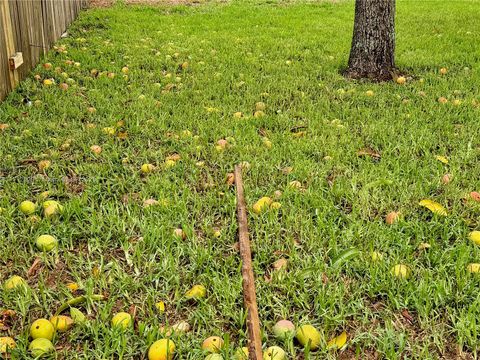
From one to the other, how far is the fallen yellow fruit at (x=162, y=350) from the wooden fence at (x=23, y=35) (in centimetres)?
360

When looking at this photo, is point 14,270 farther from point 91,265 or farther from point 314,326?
point 314,326

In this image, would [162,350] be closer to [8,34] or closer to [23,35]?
[8,34]

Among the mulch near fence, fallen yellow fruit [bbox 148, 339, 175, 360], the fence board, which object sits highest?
the mulch near fence

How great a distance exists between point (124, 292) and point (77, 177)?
1329 mm

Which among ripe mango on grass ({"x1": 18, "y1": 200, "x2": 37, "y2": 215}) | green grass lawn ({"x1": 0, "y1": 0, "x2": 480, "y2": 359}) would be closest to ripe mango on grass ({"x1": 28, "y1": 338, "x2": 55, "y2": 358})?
green grass lawn ({"x1": 0, "y1": 0, "x2": 480, "y2": 359})

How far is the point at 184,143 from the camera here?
387cm

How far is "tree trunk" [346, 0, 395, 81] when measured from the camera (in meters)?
5.50

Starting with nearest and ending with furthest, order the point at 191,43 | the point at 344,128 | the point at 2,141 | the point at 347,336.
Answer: the point at 347,336
the point at 2,141
the point at 344,128
the point at 191,43

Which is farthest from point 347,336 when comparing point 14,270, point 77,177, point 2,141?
point 2,141

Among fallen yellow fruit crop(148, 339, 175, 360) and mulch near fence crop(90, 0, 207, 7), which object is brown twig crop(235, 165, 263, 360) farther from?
mulch near fence crop(90, 0, 207, 7)

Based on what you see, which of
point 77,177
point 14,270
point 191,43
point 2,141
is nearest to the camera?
point 14,270

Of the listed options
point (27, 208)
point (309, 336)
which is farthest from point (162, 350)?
point (27, 208)

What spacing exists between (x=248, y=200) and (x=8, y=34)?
3283 mm

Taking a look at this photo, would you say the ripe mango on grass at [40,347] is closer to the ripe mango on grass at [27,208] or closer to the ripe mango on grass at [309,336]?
the ripe mango on grass at [309,336]
